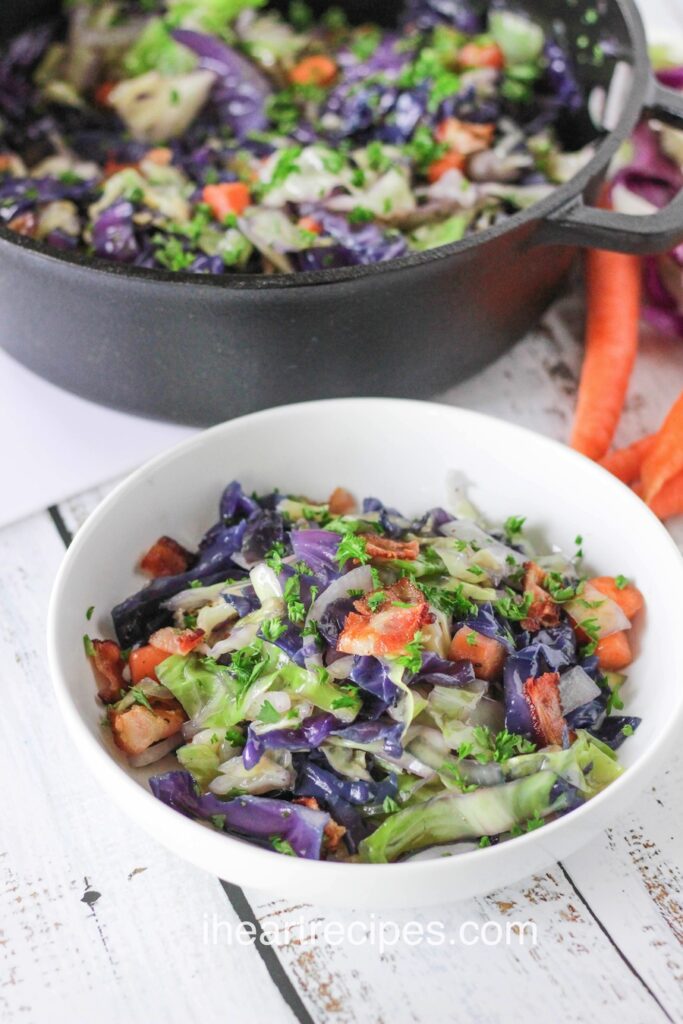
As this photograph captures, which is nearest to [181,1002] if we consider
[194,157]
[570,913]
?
[570,913]

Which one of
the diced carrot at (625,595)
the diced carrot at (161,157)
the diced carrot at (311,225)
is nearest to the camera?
the diced carrot at (625,595)

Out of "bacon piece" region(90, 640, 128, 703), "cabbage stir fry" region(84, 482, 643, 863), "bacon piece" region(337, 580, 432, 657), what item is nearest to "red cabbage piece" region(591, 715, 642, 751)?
"cabbage stir fry" region(84, 482, 643, 863)

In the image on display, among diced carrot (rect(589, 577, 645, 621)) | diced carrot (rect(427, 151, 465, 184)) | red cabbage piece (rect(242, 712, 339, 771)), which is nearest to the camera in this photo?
red cabbage piece (rect(242, 712, 339, 771))

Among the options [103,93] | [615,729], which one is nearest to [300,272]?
[615,729]

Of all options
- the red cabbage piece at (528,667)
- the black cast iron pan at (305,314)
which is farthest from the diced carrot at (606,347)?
the red cabbage piece at (528,667)

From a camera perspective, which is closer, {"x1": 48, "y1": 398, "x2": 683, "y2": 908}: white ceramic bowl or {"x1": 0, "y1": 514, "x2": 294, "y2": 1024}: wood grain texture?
{"x1": 48, "y1": 398, "x2": 683, "y2": 908}: white ceramic bowl

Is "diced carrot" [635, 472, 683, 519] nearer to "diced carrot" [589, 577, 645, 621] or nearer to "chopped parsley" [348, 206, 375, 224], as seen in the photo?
"diced carrot" [589, 577, 645, 621]

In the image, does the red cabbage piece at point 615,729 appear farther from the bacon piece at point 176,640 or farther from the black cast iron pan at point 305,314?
the black cast iron pan at point 305,314
